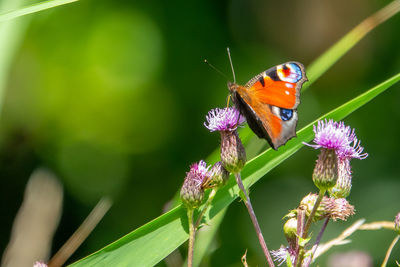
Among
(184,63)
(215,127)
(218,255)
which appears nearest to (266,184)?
Answer: (218,255)

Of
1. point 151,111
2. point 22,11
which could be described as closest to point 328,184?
point 22,11

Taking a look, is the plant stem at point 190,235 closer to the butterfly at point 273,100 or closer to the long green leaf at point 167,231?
the long green leaf at point 167,231

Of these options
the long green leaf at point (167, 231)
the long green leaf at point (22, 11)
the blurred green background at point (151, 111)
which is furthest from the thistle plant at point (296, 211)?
the blurred green background at point (151, 111)

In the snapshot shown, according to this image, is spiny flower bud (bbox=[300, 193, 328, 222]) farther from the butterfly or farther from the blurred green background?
the blurred green background

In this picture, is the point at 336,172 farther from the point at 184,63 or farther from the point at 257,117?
the point at 184,63

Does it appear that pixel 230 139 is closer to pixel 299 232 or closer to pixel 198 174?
pixel 198 174

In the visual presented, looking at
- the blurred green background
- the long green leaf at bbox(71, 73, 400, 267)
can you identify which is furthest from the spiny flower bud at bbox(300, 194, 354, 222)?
the blurred green background
